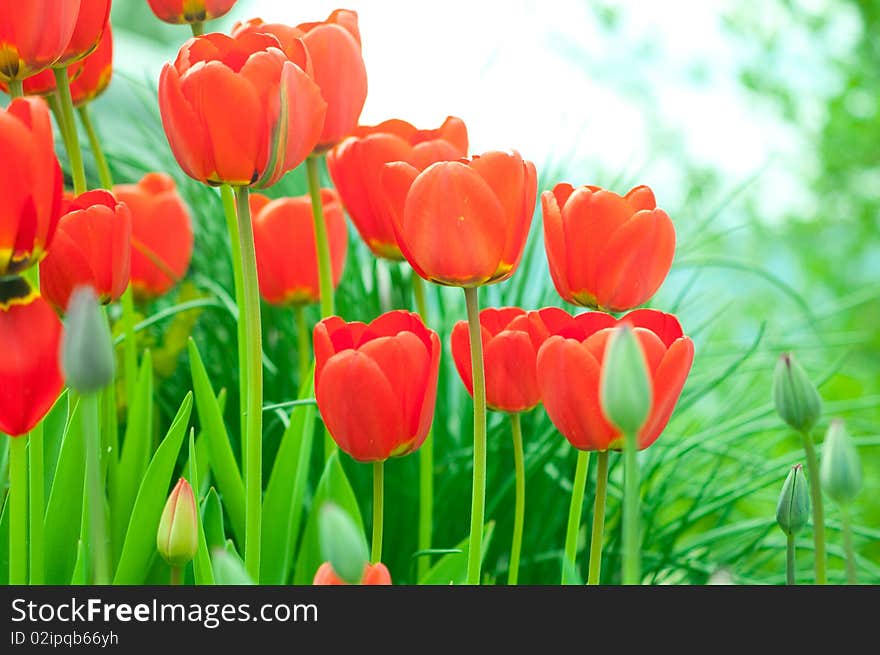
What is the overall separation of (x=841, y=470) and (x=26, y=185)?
23 centimetres

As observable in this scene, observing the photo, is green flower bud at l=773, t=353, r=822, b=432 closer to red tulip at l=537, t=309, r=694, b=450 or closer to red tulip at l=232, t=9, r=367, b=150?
red tulip at l=537, t=309, r=694, b=450

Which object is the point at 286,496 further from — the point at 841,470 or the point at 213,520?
the point at 841,470

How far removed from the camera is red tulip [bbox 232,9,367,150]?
1.49 feet

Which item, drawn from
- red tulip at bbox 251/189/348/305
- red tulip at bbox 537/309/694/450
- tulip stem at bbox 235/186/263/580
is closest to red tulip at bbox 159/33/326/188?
tulip stem at bbox 235/186/263/580

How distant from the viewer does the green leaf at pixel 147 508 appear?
0.41 m

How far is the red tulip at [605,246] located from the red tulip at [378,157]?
0.06m

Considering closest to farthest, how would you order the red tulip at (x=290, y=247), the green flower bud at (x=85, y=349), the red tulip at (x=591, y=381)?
the green flower bud at (x=85, y=349)
the red tulip at (x=591, y=381)
the red tulip at (x=290, y=247)

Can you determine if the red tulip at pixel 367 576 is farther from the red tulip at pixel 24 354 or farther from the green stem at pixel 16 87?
the green stem at pixel 16 87

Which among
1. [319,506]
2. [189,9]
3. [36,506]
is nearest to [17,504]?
[36,506]

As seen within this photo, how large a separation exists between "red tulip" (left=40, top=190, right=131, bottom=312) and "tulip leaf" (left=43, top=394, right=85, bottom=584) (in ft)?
0.19

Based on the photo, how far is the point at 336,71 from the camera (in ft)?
1.49

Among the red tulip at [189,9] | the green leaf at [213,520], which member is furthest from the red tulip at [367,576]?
the red tulip at [189,9]
